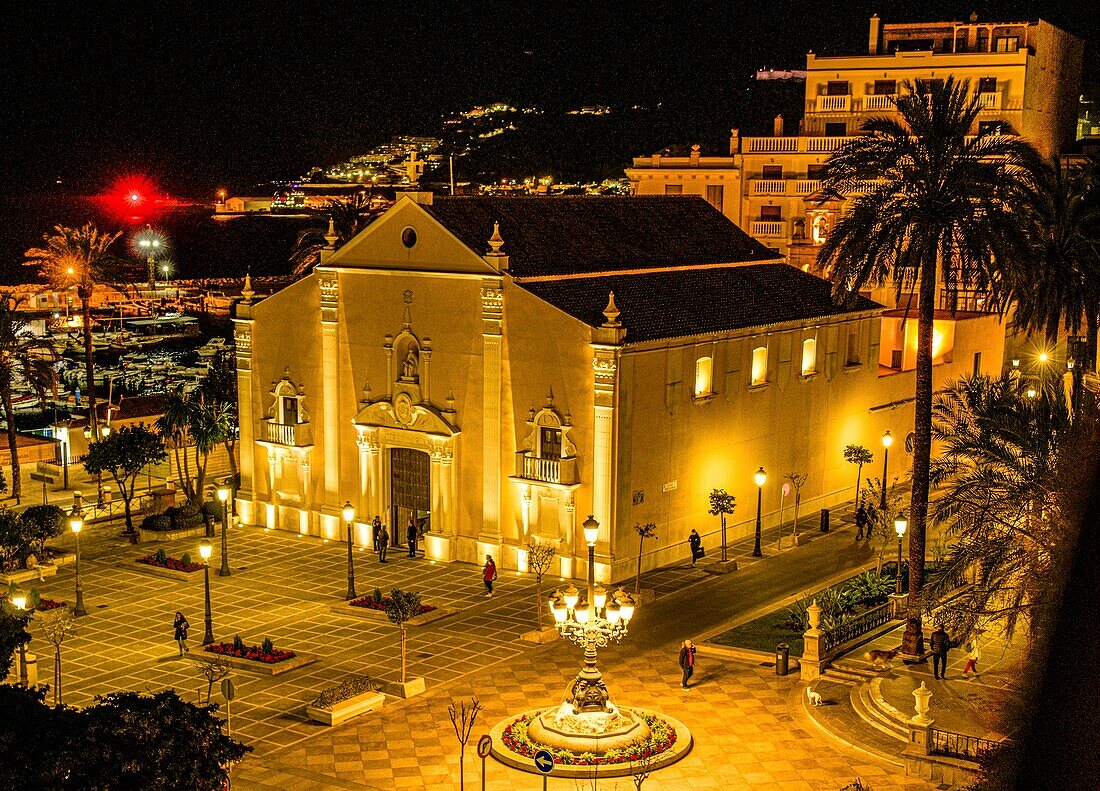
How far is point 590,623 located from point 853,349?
2776 cm

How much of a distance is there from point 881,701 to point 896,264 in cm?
953

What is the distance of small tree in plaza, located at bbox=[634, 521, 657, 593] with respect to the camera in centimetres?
3841

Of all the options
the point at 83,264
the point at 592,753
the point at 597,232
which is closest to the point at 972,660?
the point at 592,753

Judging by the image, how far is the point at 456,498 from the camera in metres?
42.3

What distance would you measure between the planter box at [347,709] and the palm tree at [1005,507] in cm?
1209

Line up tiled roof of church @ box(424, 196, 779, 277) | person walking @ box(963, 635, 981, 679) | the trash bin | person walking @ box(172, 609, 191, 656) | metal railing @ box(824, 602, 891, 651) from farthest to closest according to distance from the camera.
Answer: tiled roof of church @ box(424, 196, 779, 277), person walking @ box(172, 609, 191, 656), metal railing @ box(824, 602, 891, 651), the trash bin, person walking @ box(963, 635, 981, 679)

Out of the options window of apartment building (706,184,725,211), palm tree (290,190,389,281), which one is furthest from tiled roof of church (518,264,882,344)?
window of apartment building (706,184,725,211)

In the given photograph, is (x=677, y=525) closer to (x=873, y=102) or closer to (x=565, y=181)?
(x=873, y=102)

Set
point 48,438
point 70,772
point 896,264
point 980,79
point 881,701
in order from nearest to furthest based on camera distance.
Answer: point 70,772 < point 881,701 < point 896,264 < point 48,438 < point 980,79

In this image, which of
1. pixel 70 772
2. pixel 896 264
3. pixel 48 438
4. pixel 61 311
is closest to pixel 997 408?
pixel 896 264

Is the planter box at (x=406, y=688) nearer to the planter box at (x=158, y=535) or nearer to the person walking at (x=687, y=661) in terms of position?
the person walking at (x=687, y=661)

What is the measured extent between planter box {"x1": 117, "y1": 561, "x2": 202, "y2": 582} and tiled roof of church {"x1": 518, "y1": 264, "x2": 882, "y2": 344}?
1336 centimetres

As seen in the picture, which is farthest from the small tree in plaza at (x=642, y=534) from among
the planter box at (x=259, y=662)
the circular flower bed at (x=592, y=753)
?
the circular flower bed at (x=592, y=753)

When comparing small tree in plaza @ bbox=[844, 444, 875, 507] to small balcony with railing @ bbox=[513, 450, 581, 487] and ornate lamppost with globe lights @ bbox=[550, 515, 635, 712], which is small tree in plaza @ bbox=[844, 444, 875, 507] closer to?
small balcony with railing @ bbox=[513, 450, 581, 487]
